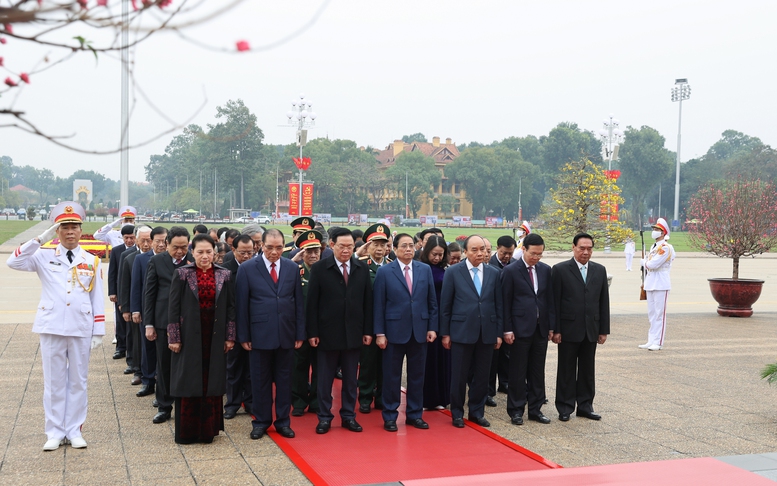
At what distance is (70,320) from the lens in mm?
5746

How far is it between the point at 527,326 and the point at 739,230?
378 inches

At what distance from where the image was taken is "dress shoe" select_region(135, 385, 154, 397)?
24.4 ft

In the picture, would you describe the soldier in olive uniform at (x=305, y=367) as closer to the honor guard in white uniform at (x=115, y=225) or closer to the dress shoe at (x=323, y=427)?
the dress shoe at (x=323, y=427)

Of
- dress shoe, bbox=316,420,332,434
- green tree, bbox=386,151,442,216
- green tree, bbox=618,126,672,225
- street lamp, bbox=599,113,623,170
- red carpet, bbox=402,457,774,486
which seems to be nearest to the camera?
red carpet, bbox=402,457,774,486

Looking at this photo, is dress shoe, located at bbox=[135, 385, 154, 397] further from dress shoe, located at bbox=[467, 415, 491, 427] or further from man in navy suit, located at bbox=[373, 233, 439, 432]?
dress shoe, located at bbox=[467, 415, 491, 427]

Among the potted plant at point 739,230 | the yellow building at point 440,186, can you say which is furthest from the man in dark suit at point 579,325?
the yellow building at point 440,186

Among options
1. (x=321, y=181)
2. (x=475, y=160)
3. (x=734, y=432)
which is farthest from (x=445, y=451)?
(x=475, y=160)

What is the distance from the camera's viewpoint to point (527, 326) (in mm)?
6832

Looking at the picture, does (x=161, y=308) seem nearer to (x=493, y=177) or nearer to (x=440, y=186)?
(x=493, y=177)

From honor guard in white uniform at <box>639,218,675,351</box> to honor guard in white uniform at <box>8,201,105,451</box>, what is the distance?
810 centimetres

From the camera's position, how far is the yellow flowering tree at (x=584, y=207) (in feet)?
51.8

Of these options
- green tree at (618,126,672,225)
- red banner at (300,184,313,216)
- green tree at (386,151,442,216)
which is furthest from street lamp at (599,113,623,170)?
green tree at (618,126,672,225)

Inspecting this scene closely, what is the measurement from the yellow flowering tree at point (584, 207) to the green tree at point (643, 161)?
272 ft

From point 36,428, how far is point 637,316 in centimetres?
1183
